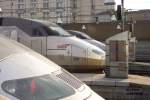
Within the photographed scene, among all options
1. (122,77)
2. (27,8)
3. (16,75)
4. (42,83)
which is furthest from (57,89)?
Answer: (27,8)

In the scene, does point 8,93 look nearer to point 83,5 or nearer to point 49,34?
point 49,34

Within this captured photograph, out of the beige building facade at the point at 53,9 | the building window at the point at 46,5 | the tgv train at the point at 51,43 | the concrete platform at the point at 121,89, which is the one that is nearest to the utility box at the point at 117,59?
the concrete platform at the point at 121,89

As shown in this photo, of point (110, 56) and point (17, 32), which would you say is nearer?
point (110, 56)

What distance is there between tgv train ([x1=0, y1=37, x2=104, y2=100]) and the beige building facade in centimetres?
4199

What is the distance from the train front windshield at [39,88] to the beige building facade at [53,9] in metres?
42.2

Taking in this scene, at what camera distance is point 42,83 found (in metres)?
2.87

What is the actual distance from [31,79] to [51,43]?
9.65 m

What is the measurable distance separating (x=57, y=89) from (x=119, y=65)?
27.9 ft

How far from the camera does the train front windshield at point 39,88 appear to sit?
2679 mm

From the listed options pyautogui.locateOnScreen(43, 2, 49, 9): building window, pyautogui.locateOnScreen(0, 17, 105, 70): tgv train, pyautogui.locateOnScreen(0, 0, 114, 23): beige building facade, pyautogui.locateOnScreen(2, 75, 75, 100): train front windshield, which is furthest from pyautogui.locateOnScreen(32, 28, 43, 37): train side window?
pyautogui.locateOnScreen(43, 2, 49, 9): building window

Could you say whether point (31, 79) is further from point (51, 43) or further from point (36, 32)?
point (36, 32)

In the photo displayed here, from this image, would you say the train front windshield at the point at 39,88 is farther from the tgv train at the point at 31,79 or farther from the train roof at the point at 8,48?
the train roof at the point at 8,48

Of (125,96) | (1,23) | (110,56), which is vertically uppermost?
(1,23)

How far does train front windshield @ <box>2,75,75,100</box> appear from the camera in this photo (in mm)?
2679
